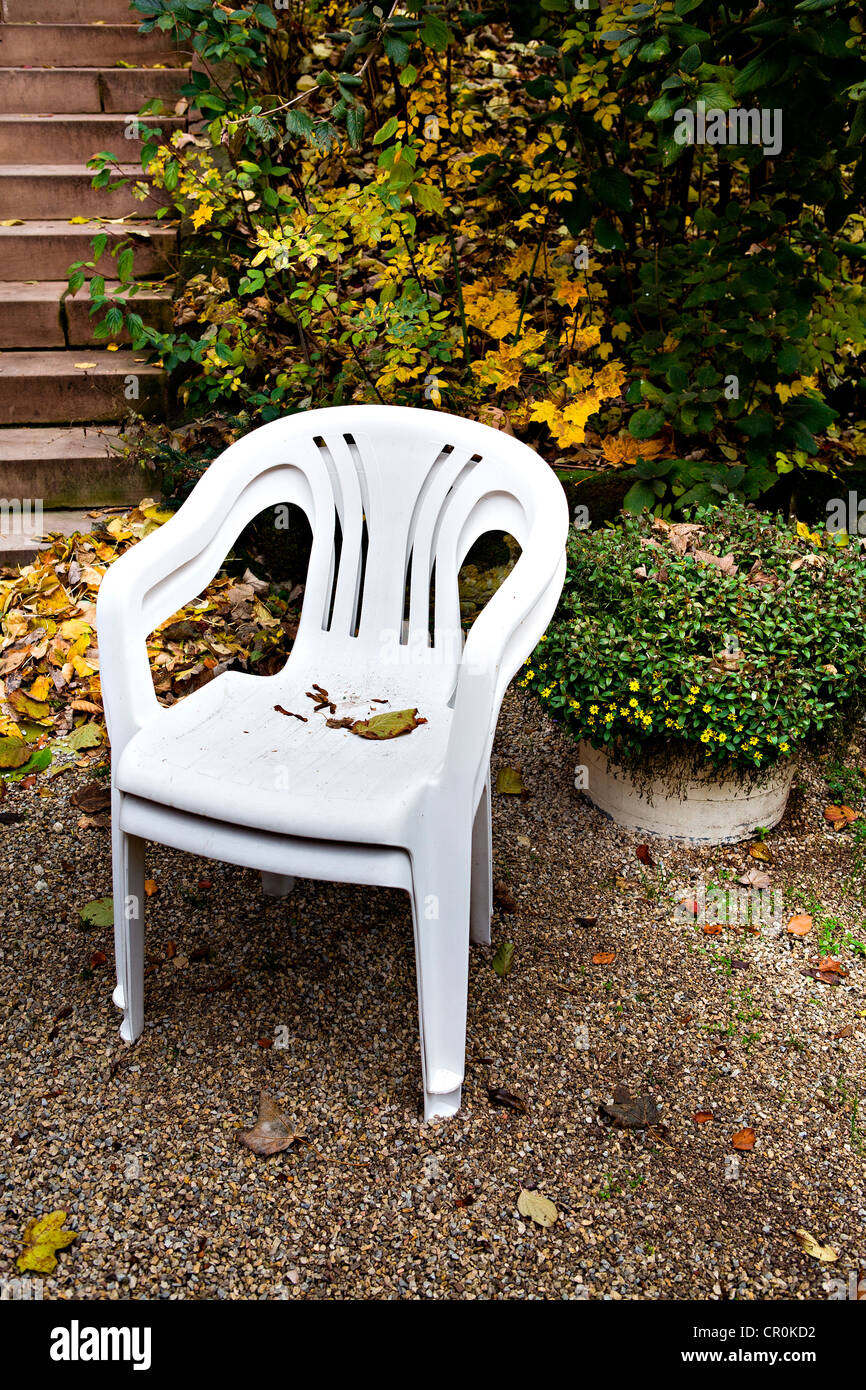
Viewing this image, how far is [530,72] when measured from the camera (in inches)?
177

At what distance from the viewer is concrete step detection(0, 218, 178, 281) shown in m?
4.32

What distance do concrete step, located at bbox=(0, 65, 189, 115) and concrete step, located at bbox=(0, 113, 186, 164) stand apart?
0.66 ft

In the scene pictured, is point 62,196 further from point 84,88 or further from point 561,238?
point 561,238

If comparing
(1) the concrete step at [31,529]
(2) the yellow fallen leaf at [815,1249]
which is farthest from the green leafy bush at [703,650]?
(1) the concrete step at [31,529]

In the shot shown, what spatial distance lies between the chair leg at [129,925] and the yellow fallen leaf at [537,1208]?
0.81 meters

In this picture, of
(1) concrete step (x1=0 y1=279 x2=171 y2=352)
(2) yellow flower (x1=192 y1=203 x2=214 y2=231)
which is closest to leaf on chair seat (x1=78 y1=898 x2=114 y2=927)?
(2) yellow flower (x1=192 y1=203 x2=214 y2=231)

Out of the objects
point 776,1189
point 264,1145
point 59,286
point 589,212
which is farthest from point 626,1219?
point 59,286

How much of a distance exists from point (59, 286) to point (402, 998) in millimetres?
3584

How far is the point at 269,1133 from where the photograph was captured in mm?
1833

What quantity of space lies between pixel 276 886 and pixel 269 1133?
717 millimetres

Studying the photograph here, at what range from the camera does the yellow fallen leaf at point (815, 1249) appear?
1.63 metres

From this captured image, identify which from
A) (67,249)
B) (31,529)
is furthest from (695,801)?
(67,249)

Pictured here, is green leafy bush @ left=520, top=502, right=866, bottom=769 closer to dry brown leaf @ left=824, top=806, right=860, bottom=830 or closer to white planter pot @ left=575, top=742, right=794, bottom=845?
white planter pot @ left=575, top=742, right=794, bottom=845
